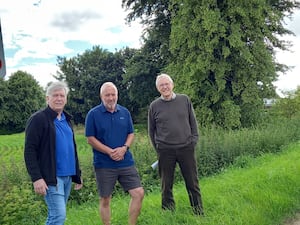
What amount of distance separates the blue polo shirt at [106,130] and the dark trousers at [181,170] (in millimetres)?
844

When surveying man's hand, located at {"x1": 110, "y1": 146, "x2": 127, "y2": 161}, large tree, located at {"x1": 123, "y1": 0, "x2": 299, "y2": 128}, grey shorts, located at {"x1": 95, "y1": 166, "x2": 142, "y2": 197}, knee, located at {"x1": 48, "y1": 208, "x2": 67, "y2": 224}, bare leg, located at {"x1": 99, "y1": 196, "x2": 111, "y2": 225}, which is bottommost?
bare leg, located at {"x1": 99, "y1": 196, "x2": 111, "y2": 225}

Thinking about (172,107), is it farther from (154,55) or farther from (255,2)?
(154,55)

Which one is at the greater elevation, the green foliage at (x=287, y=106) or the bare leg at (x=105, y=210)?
the green foliage at (x=287, y=106)

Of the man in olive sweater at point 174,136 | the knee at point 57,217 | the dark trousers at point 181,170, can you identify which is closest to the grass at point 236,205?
the dark trousers at point 181,170

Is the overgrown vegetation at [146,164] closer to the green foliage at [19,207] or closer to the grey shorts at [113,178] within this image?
the green foliage at [19,207]

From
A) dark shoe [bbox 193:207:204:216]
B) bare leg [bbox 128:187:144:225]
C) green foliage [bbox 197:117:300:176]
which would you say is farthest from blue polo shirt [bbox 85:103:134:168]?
green foliage [bbox 197:117:300:176]

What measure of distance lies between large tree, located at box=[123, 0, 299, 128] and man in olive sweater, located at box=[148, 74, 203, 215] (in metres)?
19.4

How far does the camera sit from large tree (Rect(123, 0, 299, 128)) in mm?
25312

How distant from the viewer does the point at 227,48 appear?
2538 cm

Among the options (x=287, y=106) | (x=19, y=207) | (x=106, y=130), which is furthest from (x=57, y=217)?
(x=287, y=106)

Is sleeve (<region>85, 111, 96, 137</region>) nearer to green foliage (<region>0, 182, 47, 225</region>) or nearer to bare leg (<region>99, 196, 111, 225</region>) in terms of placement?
bare leg (<region>99, 196, 111, 225</region>)

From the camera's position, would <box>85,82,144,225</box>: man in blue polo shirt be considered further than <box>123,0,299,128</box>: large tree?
No

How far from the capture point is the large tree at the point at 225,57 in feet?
83.0

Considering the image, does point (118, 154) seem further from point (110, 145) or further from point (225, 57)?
point (225, 57)
